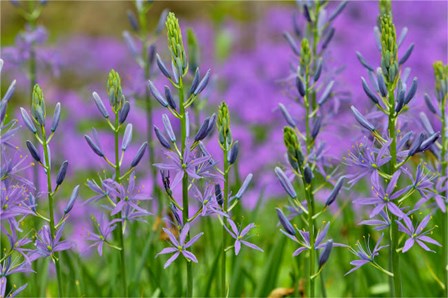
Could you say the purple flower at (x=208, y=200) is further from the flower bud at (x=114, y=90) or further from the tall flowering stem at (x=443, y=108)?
the tall flowering stem at (x=443, y=108)

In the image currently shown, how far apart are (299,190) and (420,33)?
6.39 metres

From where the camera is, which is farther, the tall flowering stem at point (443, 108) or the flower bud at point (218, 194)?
the tall flowering stem at point (443, 108)

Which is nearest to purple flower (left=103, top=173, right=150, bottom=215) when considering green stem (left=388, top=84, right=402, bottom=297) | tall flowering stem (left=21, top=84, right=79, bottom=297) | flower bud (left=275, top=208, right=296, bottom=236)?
tall flowering stem (left=21, top=84, right=79, bottom=297)

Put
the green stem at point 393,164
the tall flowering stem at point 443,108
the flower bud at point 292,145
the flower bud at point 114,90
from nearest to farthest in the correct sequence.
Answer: the flower bud at point 292,145 < the green stem at point 393,164 < the flower bud at point 114,90 < the tall flowering stem at point 443,108

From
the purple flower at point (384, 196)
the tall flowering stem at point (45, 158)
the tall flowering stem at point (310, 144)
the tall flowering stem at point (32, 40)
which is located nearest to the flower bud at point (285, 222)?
the tall flowering stem at point (310, 144)

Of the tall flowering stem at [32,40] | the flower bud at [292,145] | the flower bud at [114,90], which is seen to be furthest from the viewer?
the tall flowering stem at [32,40]

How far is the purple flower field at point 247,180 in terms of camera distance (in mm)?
2979

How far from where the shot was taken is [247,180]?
300 cm

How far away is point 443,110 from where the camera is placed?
349 centimetres

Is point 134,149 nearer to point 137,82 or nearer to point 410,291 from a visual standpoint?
point 137,82

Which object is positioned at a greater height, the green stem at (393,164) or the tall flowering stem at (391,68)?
the tall flowering stem at (391,68)

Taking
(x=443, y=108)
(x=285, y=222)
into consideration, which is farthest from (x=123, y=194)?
(x=443, y=108)

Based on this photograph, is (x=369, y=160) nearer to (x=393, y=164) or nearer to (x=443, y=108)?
(x=393, y=164)

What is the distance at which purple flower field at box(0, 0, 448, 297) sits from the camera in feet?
9.77
